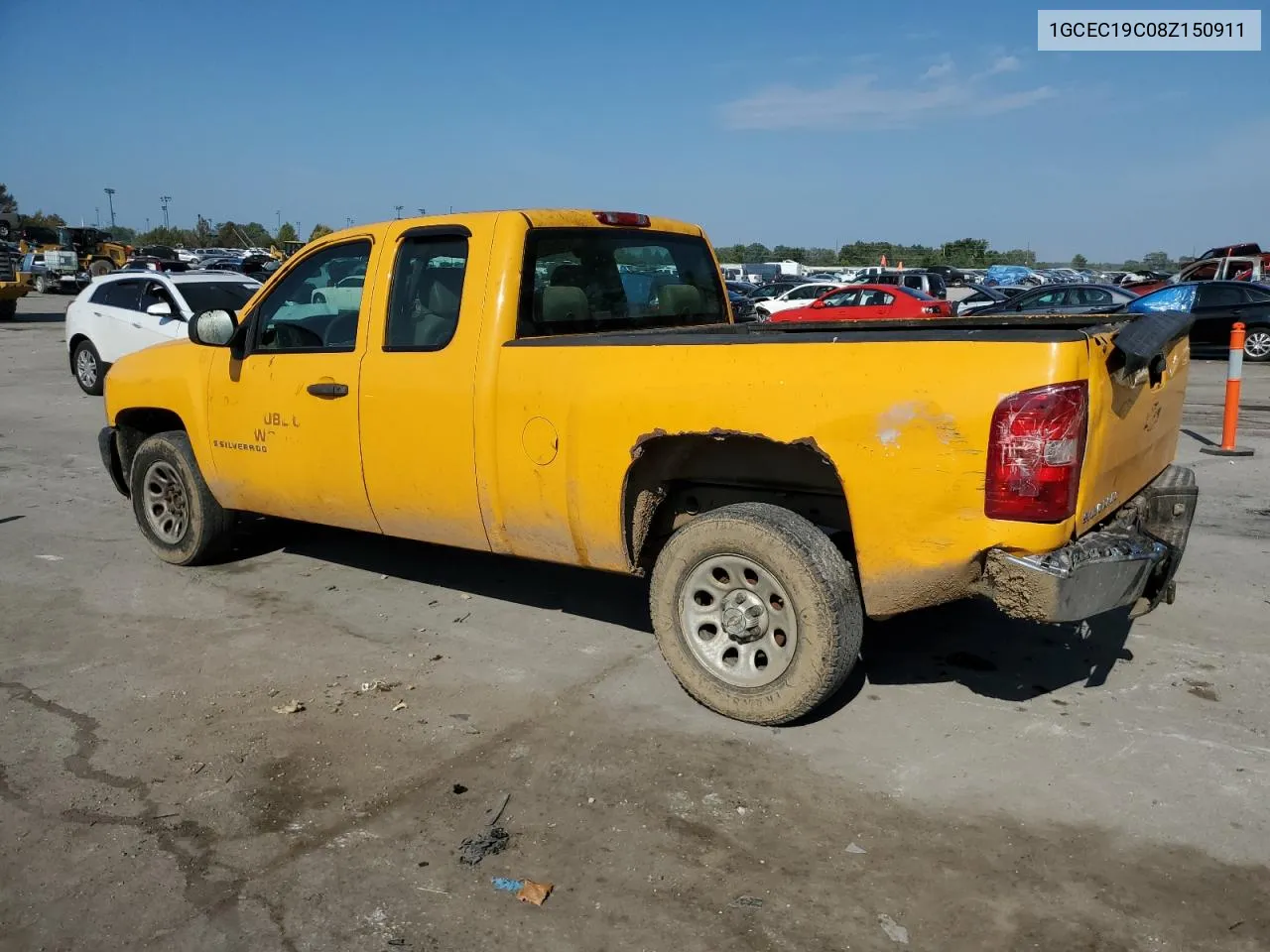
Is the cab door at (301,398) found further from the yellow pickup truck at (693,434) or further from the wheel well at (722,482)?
the wheel well at (722,482)

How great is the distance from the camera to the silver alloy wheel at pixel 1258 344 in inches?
750

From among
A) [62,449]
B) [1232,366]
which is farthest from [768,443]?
[62,449]

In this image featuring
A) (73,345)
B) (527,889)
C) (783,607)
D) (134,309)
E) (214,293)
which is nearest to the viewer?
(527,889)

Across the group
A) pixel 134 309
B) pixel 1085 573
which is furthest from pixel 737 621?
pixel 134 309

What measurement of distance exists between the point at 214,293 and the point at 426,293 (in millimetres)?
10922

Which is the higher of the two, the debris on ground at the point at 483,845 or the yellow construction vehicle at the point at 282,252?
the yellow construction vehicle at the point at 282,252

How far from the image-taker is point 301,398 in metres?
5.39

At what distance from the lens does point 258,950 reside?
9.52 feet

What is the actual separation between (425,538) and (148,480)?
2.49 metres

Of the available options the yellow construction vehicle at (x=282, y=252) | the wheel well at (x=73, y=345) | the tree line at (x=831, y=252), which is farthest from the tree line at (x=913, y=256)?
the wheel well at (x=73, y=345)

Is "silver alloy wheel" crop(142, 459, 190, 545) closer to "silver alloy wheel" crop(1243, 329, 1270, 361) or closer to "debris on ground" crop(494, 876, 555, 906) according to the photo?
"debris on ground" crop(494, 876, 555, 906)

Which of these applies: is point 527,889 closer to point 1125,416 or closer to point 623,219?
point 1125,416

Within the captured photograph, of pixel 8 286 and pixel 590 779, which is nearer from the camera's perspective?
pixel 590 779

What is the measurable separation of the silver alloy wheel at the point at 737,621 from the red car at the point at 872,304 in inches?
670
